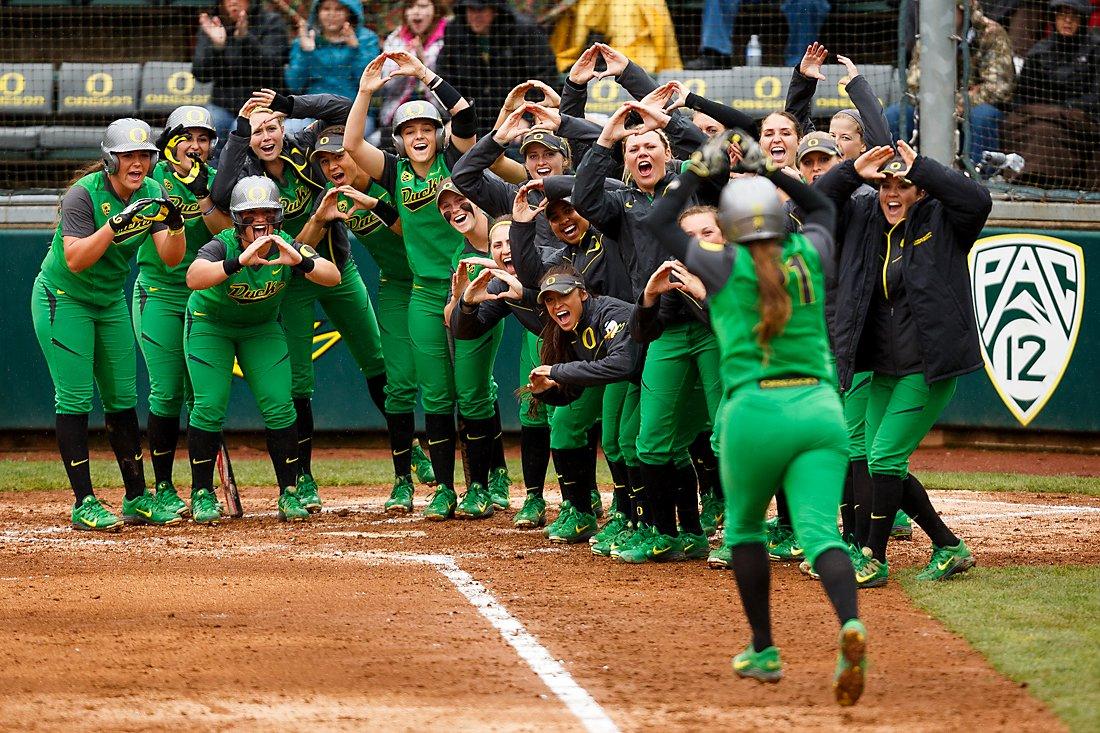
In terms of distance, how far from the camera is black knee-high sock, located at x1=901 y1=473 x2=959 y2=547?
22.4ft

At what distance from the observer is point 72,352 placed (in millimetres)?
8492

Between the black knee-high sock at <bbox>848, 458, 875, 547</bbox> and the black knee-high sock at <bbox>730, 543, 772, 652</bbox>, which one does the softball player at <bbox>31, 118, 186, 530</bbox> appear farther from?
the black knee-high sock at <bbox>730, 543, 772, 652</bbox>

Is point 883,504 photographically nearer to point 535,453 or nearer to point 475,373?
point 535,453

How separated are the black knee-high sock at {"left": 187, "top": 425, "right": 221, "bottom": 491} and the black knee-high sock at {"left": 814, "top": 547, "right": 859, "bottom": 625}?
4957 millimetres

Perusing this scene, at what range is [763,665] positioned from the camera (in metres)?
5.04

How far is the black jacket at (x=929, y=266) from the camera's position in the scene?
6.47 meters

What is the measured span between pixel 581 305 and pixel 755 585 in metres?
2.62

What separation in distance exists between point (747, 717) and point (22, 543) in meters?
5.14

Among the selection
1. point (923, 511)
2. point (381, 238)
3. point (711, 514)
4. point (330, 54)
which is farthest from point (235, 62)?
point (923, 511)

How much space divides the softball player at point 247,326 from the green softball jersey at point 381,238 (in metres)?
0.47

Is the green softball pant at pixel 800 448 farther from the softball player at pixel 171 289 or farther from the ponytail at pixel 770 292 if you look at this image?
the softball player at pixel 171 289

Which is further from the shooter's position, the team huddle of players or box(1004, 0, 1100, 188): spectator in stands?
box(1004, 0, 1100, 188): spectator in stands

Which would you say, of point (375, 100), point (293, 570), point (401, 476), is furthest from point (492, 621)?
point (375, 100)

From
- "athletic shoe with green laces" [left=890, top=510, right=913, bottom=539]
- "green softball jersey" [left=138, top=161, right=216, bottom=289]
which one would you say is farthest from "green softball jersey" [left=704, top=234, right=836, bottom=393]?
"green softball jersey" [left=138, top=161, right=216, bottom=289]
